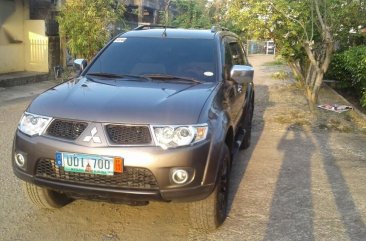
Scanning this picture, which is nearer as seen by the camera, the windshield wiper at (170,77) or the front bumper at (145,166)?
the front bumper at (145,166)

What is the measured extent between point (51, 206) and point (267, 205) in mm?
2185

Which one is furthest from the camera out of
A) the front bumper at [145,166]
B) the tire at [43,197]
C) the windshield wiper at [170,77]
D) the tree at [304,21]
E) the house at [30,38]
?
the house at [30,38]

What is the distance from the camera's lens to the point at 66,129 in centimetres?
366

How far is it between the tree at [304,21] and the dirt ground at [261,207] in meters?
3.20

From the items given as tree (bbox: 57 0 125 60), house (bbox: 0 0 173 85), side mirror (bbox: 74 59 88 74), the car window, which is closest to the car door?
the car window

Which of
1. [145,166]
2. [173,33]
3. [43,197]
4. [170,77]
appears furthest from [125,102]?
[173,33]

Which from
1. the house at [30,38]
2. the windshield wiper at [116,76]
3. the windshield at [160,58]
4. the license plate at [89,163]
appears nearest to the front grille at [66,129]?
the license plate at [89,163]

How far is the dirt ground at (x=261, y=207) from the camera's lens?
13.3 feet

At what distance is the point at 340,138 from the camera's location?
8.06 metres

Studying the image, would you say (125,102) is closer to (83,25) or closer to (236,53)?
(236,53)

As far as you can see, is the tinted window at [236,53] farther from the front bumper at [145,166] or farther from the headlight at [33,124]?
the headlight at [33,124]

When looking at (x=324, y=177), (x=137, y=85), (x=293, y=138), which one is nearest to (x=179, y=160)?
(x=137, y=85)

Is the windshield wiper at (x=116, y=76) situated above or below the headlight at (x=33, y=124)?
above

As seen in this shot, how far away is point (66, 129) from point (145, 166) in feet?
2.40
